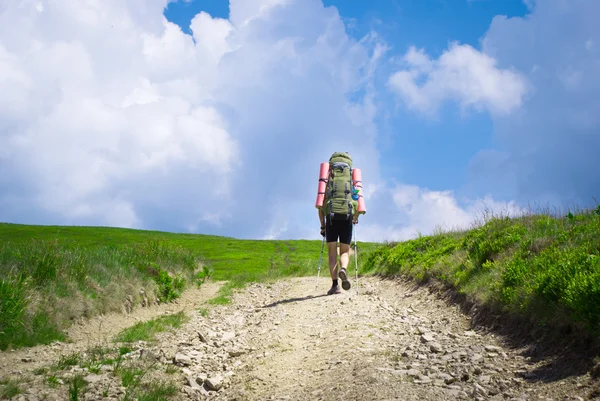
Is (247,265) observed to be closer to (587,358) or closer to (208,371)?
(208,371)

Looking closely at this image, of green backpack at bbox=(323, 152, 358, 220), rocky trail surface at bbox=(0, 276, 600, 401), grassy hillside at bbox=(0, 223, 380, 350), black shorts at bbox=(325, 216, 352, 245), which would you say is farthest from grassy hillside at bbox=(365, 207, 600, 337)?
grassy hillside at bbox=(0, 223, 380, 350)

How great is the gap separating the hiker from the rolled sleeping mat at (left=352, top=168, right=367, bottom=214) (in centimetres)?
19

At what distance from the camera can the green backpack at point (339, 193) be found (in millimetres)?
12727

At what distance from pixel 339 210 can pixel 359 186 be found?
1204mm

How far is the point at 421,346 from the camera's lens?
746cm

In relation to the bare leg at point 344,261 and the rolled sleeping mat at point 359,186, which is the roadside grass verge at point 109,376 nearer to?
the bare leg at point 344,261

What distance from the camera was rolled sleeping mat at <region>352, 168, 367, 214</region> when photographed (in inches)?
520

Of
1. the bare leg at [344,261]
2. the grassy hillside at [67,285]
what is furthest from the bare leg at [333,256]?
the grassy hillside at [67,285]

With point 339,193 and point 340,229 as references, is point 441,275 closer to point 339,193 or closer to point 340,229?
point 340,229

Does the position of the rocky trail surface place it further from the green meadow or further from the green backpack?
the green backpack

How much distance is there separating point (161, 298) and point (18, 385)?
858cm

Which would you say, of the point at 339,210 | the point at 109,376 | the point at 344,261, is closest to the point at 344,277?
the point at 344,261

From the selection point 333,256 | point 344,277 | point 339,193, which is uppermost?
point 339,193

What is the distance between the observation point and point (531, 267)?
28.1ft
